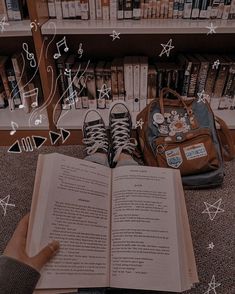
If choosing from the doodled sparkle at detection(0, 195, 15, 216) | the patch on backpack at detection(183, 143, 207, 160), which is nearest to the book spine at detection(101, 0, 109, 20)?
the patch on backpack at detection(183, 143, 207, 160)

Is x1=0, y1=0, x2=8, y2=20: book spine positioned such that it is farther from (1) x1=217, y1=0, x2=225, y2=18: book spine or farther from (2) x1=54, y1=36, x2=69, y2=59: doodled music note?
(1) x1=217, y1=0, x2=225, y2=18: book spine

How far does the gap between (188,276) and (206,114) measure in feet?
1.93

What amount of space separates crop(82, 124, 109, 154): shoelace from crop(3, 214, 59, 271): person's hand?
43cm

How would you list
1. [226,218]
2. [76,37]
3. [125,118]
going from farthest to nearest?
[76,37]
[125,118]
[226,218]

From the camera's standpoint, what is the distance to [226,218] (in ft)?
2.96

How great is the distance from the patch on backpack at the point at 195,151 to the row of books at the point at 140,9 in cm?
46

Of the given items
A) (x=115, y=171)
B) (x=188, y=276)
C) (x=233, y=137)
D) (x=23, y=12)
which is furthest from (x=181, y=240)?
Result: (x=23, y=12)

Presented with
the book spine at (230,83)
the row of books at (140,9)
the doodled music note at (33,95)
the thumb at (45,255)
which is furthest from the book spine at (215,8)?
the thumb at (45,255)

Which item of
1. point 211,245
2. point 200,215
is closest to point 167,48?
point 200,215

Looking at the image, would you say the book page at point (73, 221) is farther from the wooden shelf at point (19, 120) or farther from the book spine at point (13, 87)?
the book spine at point (13, 87)

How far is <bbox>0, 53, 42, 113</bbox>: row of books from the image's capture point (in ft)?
3.66

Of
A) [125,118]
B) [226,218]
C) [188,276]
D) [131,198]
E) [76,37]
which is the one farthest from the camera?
[76,37]

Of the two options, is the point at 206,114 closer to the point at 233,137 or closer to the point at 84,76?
the point at 233,137

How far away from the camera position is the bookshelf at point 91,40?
2.98 feet
